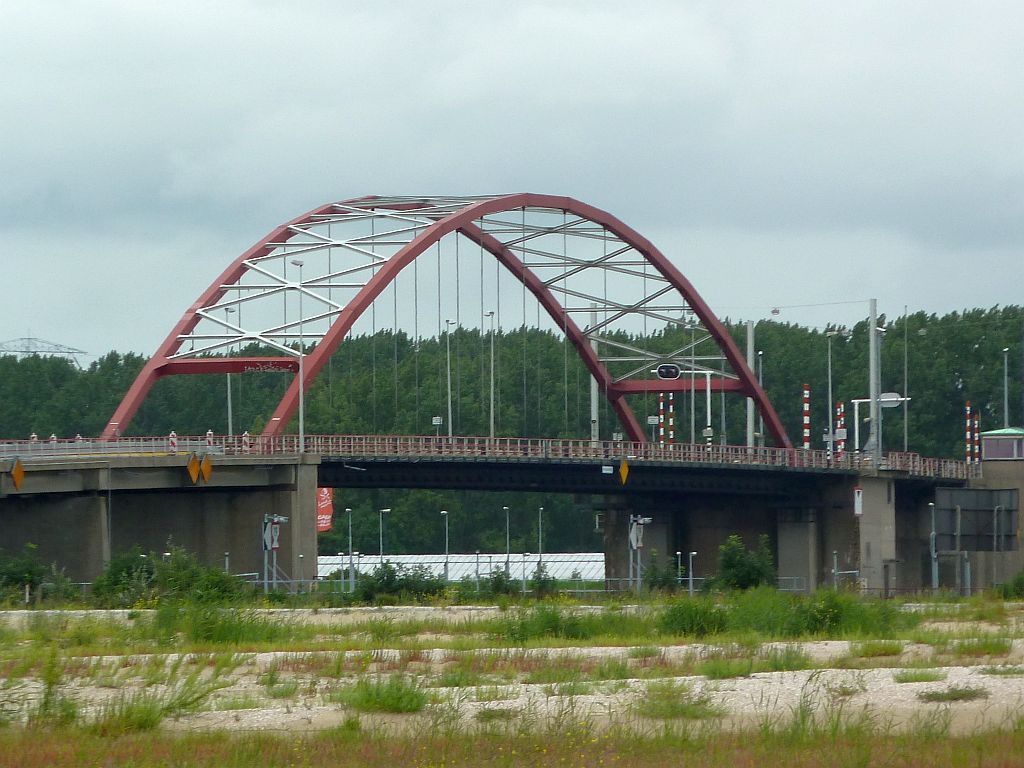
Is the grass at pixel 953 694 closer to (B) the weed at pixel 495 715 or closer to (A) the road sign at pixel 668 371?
(B) the weed at pixel 495 715

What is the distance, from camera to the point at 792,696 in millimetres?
22156

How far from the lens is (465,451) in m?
82.6

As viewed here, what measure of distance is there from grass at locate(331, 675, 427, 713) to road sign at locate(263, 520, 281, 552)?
150 ft

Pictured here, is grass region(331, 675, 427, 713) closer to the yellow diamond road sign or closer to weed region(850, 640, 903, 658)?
weed region(850, 640, 903, 658)

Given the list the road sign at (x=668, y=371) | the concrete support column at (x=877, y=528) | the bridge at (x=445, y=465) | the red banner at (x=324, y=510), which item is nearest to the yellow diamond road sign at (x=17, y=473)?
the bridge at (x=445, y=465)

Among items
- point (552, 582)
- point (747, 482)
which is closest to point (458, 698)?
point (552, 582)

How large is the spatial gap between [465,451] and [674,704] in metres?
61.8

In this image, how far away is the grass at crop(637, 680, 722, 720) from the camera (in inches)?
809

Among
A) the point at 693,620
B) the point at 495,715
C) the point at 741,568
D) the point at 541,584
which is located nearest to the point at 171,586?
the point at 693,620

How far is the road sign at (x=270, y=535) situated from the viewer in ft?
221

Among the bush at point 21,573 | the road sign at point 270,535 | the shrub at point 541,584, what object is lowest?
the shrub at point 541,584

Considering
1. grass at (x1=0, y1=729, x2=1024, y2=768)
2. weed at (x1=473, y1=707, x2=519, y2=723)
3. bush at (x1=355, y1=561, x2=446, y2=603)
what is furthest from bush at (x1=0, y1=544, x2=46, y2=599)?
grass at (x1=0, y1=729, x2=1024, y2=768)

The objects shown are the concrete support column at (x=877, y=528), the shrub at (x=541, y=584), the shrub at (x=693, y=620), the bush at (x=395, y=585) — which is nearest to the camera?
the shrub at (x=693, y=620)

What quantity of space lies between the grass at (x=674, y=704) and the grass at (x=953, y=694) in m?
2.91
